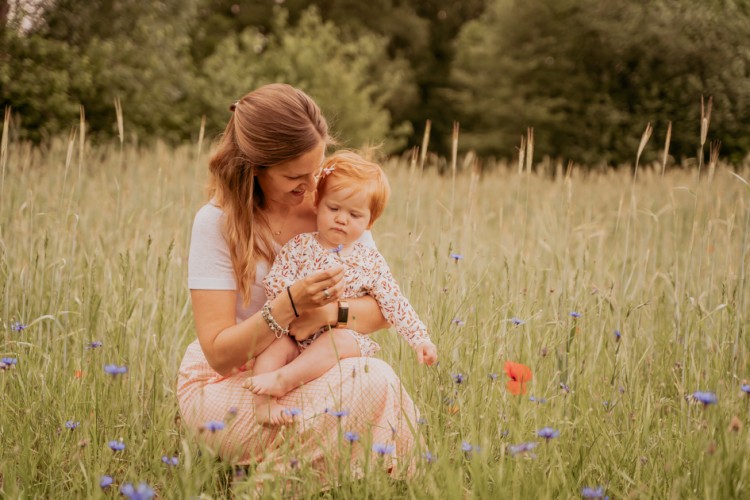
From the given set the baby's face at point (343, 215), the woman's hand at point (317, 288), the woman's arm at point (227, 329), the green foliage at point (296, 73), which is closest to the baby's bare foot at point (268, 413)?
the woman's arm at point (227, 329)

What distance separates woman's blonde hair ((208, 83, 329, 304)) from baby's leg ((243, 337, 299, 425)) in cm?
19

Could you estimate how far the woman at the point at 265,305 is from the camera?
2.01 metres

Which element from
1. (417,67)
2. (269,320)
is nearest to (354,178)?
(269,320)

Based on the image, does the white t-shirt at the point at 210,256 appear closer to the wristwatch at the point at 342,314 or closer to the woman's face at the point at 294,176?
the woman's face at the point at 294,176

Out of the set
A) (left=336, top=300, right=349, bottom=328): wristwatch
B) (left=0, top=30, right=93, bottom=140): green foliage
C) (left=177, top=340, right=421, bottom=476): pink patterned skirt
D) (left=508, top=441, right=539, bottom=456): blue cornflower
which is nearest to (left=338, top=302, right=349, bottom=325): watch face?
(left=336, top=300, right=349, bottom=328): wristwatch

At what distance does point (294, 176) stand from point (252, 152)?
0.15 metres

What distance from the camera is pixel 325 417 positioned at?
2.01 meters

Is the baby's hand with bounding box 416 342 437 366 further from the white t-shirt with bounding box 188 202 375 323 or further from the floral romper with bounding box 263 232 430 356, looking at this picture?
the white t-shirt with bounding box 188 202 375 323

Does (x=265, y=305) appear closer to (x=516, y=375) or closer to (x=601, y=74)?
(x=516, y=375)

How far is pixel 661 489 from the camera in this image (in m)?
1.85

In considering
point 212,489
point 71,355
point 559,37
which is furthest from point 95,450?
point 559,37

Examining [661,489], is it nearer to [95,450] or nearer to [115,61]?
[95,450]

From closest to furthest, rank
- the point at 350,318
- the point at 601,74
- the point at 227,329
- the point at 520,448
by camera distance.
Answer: the point at 520,448 → the point at 227,329 → the point at 350,318 → the point at 601,74

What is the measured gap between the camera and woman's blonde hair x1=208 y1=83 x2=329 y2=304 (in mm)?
2205
